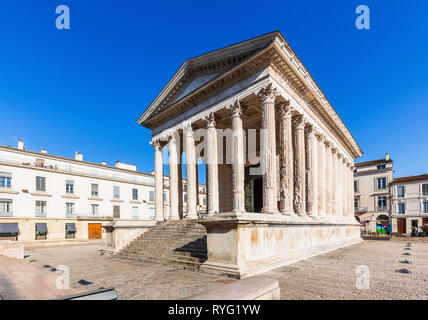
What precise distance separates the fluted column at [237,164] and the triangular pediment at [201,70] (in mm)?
2571

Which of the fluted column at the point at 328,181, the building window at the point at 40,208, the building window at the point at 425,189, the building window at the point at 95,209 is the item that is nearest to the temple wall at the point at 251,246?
the fluted column at the point at 328,181

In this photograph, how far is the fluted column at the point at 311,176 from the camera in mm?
16297

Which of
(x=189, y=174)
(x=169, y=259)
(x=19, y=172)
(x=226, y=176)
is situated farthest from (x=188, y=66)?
(x=19, y=172)

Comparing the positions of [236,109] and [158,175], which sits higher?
[236,109]

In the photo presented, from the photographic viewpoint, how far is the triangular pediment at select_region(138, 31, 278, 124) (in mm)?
13595

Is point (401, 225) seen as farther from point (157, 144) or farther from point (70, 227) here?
point (70, 227)

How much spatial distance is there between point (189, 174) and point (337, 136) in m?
14.0

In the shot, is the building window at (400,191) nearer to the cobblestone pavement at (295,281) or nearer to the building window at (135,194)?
the cobblestone pavement at (295,281)

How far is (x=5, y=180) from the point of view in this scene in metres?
29.1

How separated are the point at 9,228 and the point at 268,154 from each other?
1219 inches

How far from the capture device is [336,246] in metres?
17.4

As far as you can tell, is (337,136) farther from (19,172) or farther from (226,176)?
(19,172)

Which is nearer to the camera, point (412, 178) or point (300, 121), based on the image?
point (300, 121)

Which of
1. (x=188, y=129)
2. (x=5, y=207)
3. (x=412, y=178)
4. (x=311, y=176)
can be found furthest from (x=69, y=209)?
(x=412, y=178)
